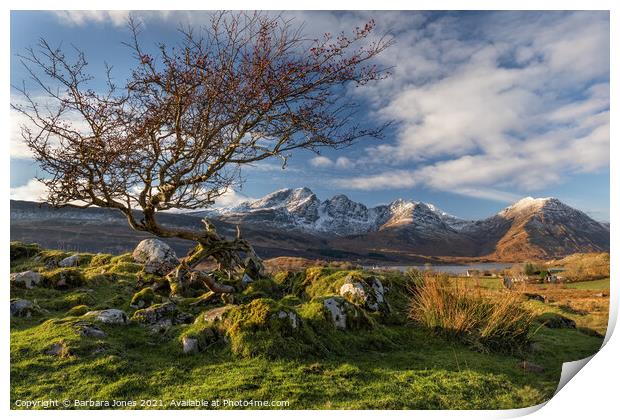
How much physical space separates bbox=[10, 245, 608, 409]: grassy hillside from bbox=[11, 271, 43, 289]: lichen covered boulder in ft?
9.07

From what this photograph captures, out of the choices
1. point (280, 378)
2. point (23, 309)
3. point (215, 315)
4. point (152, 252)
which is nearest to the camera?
point (280, 378)

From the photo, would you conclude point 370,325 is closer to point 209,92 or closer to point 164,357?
point 164,357

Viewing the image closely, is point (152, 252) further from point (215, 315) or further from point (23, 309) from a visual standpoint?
point (215, 315)

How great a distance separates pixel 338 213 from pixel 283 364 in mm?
8705

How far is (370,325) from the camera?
7113mm

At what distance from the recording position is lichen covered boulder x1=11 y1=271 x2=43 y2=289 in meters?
9.70

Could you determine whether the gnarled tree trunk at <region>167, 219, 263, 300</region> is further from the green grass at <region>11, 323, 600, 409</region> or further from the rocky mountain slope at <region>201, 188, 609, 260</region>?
the green grass at <region>11, 323, 600, 409</region>

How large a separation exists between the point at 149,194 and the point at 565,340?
9.29m

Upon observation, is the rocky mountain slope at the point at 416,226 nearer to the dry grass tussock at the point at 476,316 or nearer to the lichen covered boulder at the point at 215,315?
the dry grass tussock at the point at 476,316

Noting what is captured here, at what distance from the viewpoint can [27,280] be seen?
981 centimetres

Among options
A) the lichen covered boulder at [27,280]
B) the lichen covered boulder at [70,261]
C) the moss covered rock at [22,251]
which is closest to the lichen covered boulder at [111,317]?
the lichen covered boulder at [27,280]

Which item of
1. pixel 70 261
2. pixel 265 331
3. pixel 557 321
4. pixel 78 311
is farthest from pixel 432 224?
pixel 70 261

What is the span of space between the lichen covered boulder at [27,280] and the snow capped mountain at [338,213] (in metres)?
4.90

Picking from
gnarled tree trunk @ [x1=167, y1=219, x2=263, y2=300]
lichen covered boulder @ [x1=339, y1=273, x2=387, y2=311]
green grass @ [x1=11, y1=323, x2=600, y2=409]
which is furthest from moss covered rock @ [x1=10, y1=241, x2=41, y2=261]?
lichen covered boulder @ [x1=339, y1=273, x2=387, y2=311]
